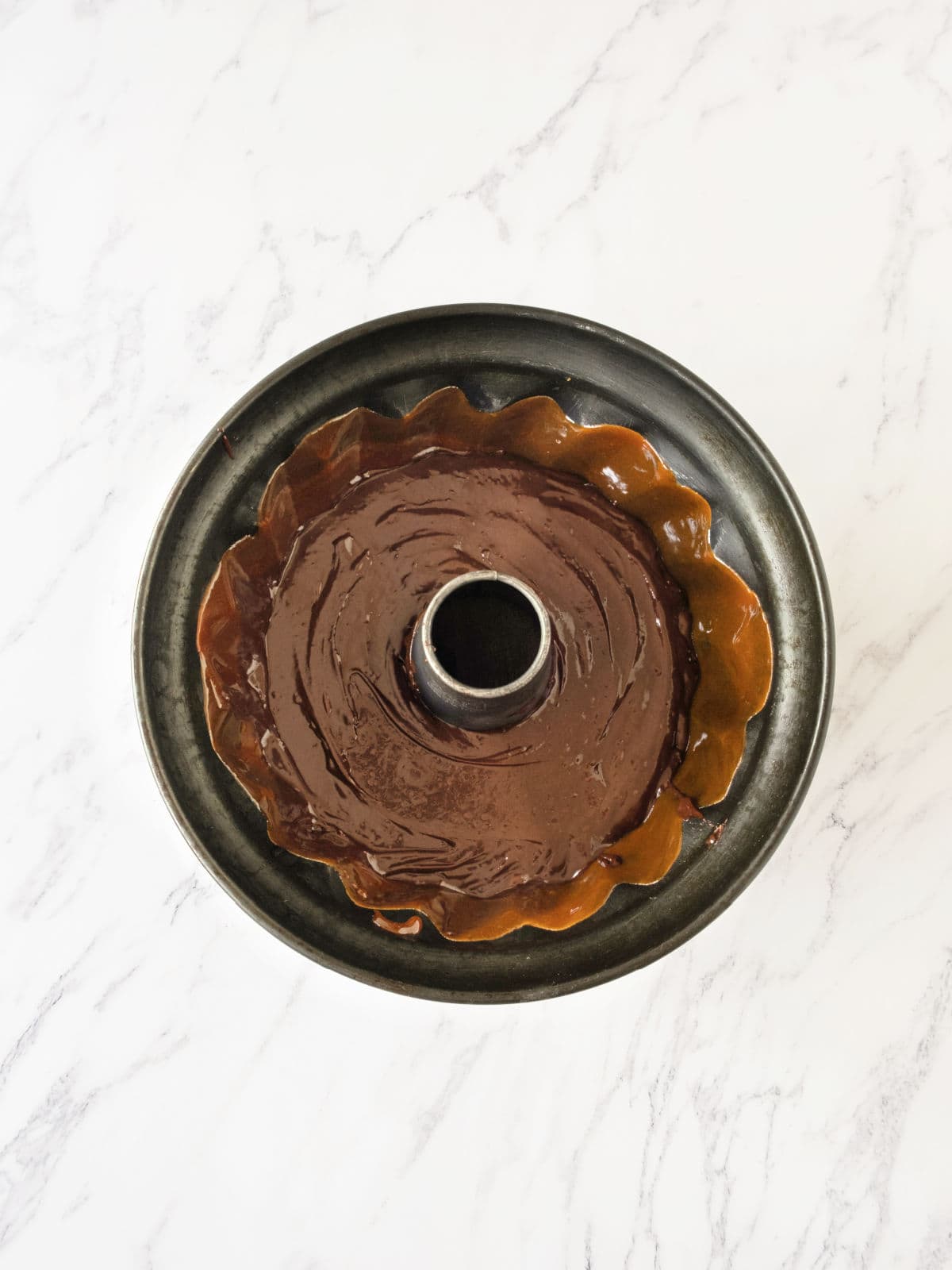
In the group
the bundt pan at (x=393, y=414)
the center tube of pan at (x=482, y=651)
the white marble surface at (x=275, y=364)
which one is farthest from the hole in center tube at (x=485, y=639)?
the white marble surface at (x=275, y=364)

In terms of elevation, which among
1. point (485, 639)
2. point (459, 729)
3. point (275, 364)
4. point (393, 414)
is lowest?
point (459, 729)

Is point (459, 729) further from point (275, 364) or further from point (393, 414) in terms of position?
point (275, 364)

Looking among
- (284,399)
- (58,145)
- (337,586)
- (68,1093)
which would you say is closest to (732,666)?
(337,586)

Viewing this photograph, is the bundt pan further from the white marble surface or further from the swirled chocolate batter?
the white marble surface

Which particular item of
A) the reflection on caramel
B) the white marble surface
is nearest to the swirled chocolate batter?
the reflection on caramel

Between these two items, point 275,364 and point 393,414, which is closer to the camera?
point 393,414

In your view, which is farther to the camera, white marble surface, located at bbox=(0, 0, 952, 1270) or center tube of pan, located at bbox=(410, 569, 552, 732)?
white marble surface, located at bbox=(0, 0, 952, 1270)

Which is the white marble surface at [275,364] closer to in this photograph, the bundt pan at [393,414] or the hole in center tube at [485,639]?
the bundt pan at [393,414]

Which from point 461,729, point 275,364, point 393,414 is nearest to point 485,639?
point 461,729
